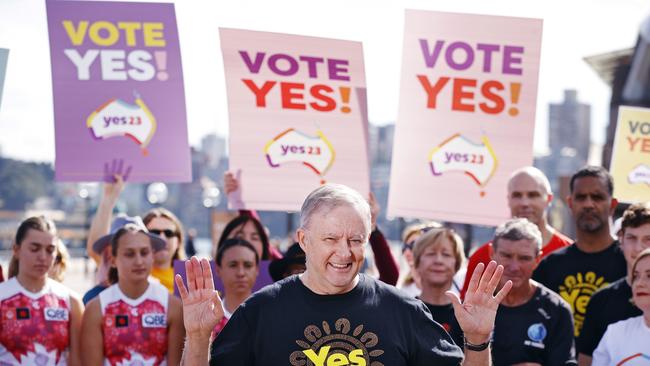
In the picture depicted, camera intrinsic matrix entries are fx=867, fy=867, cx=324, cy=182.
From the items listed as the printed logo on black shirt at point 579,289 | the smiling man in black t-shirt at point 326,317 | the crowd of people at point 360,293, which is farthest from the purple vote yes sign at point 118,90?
the smiling man in black t-shirt at point 326,317

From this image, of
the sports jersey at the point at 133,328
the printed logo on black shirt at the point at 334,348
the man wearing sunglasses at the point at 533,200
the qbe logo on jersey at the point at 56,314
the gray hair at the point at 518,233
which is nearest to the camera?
the printed logo on black shirt at the point at 334,348

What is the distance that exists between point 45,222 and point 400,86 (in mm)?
2694

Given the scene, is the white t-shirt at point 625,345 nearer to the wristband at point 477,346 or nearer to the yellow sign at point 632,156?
the wristband at point 477,346

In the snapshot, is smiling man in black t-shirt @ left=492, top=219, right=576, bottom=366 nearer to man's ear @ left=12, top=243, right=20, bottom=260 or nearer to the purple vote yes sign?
the purple vote yes sign

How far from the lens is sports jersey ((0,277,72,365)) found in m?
4.91

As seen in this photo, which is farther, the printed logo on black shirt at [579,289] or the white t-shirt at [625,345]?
the printed logo on black shirt at [579,289]

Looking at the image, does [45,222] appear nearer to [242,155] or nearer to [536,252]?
[242,155]

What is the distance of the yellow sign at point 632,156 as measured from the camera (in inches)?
264

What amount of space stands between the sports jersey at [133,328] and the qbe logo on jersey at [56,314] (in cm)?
22

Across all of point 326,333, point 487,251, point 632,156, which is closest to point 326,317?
point 326,333

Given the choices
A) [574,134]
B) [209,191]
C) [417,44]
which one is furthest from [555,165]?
[417,44]

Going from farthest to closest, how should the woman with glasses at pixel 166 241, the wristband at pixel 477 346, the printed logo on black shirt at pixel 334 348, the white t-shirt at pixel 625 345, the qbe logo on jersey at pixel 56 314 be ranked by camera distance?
1. the woman with glasses at pixel 166 241
2. the qbe logo on jersey at pixel 56 314
3. the white t-shirt at pixel 625 345
4. the wristband at pixel 477 346
5. the printed logo on black shirt at pixel 334 348

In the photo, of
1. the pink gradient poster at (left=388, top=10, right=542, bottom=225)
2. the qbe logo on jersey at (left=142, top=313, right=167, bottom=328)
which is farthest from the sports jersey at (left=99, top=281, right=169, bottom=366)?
the pink gradient poster at (left=388, top=10, right=542, bottom=225)

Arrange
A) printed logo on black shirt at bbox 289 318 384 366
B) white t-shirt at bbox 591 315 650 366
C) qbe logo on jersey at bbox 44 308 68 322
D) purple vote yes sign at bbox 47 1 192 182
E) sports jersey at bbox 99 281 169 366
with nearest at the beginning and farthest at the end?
1. printed logo on black shirt at bbox 289 318 384 366
2. white t-shirt at bbox 591 315 650 366
3. sports jersey at bbox 99 281 169 366
4. qbe logo on jersey at bbox 44 308 68 322
5. purple vote yes sign at bbox 47 1 192 182
